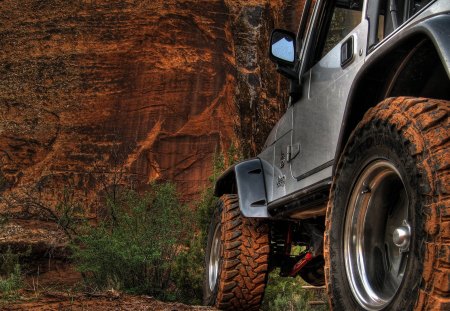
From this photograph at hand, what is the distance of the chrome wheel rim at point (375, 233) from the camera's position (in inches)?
105

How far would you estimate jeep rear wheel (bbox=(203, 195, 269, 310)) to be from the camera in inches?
202

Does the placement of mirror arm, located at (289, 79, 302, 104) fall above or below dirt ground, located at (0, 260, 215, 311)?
above

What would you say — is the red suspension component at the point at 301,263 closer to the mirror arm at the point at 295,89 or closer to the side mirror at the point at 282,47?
the mirror arm at the point at 295,89

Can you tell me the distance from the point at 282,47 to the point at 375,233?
205 centimetres

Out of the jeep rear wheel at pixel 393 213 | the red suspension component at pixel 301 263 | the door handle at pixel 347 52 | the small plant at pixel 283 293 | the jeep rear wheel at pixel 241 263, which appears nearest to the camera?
the jeep rear wheel at pixel 393 213

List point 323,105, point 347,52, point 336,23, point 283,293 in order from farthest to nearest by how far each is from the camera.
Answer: point 283,293 → point 336,23 → point 323,105 → point 347,52

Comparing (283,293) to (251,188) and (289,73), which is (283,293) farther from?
(289,73)

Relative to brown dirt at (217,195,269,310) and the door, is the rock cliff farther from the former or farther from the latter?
the door

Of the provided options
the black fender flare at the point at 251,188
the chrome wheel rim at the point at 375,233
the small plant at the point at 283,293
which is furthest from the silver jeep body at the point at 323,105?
the small plant at the point at 283,293

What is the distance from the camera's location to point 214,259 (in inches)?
239

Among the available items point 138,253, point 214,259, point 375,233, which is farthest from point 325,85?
point 138,253

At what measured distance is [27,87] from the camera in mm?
15734

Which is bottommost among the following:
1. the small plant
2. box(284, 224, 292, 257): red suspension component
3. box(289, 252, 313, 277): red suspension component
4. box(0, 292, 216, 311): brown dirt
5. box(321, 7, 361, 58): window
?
box(0, 292, 216, 311): brown dirt

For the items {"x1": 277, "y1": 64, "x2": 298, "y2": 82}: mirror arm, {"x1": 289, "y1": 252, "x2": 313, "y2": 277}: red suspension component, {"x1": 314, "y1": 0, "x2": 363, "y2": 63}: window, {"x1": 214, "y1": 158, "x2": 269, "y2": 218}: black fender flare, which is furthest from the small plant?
{"x1": 314, "y1": 0, "x2": 363, "y2": 63}: window
